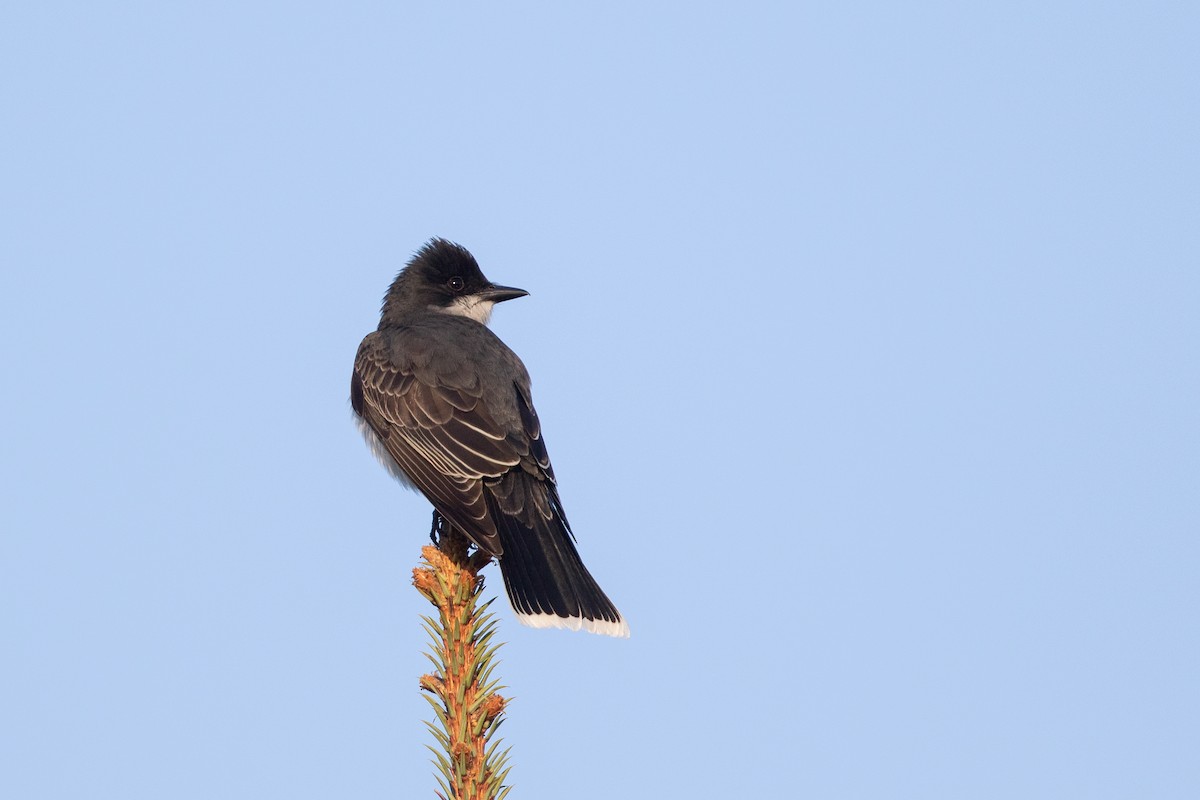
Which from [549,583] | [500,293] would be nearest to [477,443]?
[549,583]

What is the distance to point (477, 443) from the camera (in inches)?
259

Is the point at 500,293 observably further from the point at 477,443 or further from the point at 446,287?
the point at 477,443

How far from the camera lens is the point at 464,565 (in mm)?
5402

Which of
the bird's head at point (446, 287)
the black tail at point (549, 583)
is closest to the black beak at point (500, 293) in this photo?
the bird's head at point (446, 287)

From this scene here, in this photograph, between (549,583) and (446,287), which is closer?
(549,583)

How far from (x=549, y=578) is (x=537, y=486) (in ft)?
2.62

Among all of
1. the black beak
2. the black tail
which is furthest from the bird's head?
the black tail

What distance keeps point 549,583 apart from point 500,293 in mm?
3023

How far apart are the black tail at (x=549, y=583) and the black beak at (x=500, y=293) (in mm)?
2367

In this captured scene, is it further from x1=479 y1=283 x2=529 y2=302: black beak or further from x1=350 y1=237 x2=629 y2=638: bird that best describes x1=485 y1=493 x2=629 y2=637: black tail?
x1=479 y1=283 x2=529 y2=302: black beak

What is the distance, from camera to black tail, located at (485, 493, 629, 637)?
5582mm

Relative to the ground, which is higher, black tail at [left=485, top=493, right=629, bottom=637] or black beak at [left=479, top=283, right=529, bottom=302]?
black beak at [left=479, top=283, right=529, bottom=302]

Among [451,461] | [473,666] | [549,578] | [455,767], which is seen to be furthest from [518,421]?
[455,767]

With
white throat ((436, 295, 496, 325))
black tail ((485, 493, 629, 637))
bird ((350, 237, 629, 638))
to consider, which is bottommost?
black tail ((485, 493, 629, 637))
